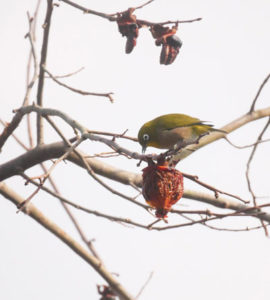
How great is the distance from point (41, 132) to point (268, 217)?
226cm

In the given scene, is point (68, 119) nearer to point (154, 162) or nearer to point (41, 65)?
point (154, 162)

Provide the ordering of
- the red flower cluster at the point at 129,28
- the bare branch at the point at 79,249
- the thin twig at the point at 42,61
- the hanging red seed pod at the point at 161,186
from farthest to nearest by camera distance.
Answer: the bare branch at the point at 79,249
the thin twig at the point at 42,61
the red flower cluster at the point at 129,28
the hanging red seed pod at the point at 161,186

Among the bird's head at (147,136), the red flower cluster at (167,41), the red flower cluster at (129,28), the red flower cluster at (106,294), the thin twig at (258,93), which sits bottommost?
the red flower cluster at (106,294)

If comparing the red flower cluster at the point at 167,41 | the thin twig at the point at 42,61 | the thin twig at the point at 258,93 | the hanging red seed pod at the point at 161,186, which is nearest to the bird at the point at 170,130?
the thin twig at the point at 258,93

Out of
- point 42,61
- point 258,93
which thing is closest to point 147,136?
point 258,93

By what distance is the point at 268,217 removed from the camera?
5344 millimetres

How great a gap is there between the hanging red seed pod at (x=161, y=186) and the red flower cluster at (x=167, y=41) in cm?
75

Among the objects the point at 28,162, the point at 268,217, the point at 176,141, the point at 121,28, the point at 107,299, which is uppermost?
the point at 176,141

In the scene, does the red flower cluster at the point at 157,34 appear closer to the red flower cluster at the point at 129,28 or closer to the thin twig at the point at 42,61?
the red flower cluster at the point at 129,28

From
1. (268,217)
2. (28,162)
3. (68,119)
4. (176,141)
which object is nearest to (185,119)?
(176,141)

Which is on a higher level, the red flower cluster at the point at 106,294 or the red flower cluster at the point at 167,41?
the red flower cluster at the point at 167,41

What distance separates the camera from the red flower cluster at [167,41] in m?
3.78

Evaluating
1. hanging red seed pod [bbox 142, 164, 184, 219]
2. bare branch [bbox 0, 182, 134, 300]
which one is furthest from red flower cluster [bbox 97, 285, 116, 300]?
hanging red seed pod [bbox 142, 164, 184, 219]

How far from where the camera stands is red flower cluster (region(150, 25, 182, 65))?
3.78 metres
